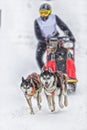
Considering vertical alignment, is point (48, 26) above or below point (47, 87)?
above

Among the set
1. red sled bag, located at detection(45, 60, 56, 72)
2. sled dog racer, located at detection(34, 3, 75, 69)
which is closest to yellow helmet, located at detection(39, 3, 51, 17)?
sled dog racer, located at detection(34, 3, 75, 69)

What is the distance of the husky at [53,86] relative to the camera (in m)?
1.81

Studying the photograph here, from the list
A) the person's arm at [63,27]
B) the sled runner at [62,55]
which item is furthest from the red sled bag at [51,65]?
the person's arm at [63,27]

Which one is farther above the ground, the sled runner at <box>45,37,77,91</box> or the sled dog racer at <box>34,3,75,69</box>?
the sled dog racer at <box>34,3,75,69</box>

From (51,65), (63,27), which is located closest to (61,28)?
(63,27)

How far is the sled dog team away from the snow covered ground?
0.02m

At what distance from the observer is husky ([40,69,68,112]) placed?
1.81m

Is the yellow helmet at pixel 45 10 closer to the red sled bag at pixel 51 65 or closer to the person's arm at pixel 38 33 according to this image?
the person's arm at pixel 38 33

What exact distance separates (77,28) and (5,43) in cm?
25

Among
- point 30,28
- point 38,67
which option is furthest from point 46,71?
point 30,28

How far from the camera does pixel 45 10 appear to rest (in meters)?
1.84

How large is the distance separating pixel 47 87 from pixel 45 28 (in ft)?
0.66

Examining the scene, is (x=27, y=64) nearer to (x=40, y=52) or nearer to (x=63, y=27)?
(x=40, y=52)

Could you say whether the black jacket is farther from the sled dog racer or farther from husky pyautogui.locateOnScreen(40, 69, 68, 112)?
husky pyautogui.locateOnScreen(40, 69, 68, 112)
